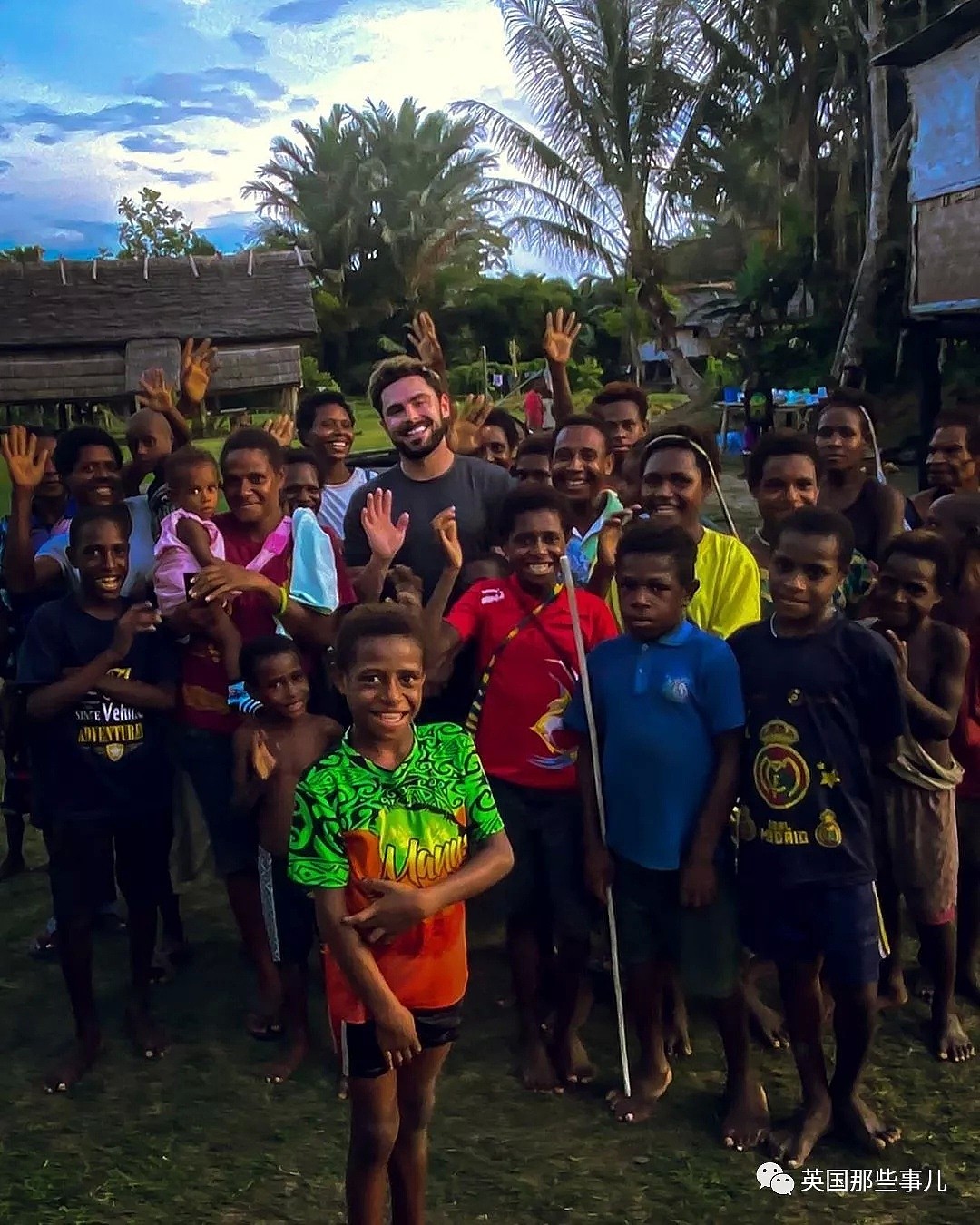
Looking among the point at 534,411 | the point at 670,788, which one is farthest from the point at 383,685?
the point at 534,411

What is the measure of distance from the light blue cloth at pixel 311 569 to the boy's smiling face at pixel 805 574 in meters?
1.38

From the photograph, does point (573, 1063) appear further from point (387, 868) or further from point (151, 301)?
point (151, 301)

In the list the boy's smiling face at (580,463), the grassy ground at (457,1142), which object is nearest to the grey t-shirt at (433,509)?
the boy's smiling face at (580,463)

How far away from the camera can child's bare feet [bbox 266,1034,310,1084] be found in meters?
3.55

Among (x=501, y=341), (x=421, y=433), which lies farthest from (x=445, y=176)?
(x=421, y=433)

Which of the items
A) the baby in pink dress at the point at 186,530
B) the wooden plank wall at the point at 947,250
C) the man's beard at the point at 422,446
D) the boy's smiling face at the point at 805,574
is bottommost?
the boy's smiling face at the point at 805,574

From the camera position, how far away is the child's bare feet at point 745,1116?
312cm

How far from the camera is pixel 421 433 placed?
3891mm

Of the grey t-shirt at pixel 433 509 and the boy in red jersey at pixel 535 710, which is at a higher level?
the grey t-shirt at pixel 433 509

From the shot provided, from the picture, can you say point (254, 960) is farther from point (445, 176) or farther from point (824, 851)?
point (445, 176)

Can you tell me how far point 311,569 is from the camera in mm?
3678

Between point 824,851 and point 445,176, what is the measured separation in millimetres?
39956

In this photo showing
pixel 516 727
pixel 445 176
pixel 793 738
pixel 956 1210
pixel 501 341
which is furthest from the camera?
pixel 445 176

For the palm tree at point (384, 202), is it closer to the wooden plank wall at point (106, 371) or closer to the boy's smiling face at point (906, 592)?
the wooden plank wall at point (106, 371)
